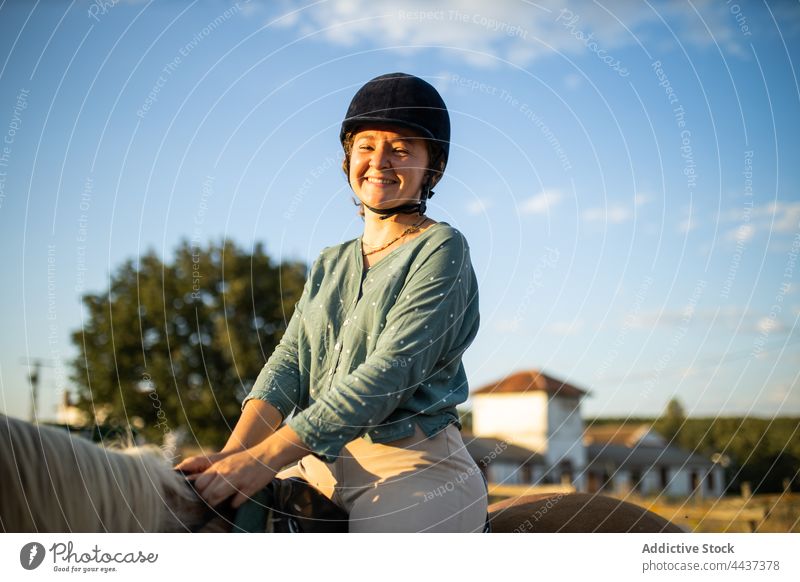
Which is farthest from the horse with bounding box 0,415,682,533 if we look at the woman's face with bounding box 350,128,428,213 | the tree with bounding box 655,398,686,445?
the tree with bounding box 655,398,686,445

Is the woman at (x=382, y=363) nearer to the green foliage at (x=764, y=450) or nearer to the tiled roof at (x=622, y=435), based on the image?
the green foliage at (x=764, y=450)

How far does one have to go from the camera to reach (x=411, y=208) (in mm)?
2566

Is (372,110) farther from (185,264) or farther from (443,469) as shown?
(185,264)

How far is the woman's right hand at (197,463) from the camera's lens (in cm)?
216

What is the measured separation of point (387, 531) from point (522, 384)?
4647cm

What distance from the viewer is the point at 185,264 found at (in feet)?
78.8

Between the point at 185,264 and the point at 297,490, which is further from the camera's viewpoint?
the point at 185,264

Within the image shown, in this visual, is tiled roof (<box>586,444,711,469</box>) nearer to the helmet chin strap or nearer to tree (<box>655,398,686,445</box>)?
tree (<box>655,398,686,445</box>)

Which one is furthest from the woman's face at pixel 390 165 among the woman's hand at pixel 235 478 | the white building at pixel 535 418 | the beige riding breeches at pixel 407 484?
the white building at pixel 535 418

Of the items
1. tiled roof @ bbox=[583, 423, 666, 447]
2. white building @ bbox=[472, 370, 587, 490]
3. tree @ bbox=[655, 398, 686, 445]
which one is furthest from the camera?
tree @ bbox=[655, 398, 686, 445]

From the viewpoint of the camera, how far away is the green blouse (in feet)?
7.14

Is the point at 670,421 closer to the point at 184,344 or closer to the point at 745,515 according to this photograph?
the point at 184,344

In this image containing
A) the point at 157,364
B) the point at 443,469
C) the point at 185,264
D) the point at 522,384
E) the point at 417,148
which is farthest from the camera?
the point at 522,384
